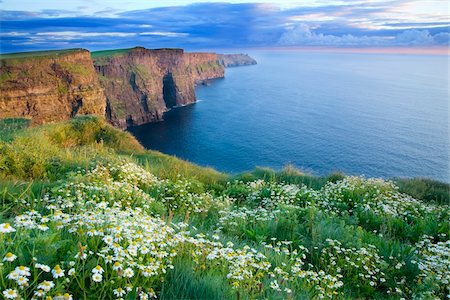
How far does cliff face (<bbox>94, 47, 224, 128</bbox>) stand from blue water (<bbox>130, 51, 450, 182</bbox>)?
775cm

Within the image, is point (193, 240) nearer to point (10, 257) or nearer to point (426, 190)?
point (10, 257)

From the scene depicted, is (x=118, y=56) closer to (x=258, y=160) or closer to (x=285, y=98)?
(x=285, y=98)

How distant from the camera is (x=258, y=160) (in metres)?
60.8

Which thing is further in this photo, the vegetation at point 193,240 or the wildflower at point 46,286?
the vegetation at point 193,240

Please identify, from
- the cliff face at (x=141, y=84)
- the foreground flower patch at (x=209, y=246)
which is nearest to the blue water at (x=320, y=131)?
the cliff face at (x=141, y=84)

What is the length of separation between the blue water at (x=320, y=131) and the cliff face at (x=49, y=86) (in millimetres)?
16594

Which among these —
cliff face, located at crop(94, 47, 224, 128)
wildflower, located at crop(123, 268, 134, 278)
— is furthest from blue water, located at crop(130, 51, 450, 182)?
wildflower, located at crop(123, 268, 134, 278)

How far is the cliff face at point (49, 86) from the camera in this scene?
66438 millimetres

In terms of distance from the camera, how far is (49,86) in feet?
241

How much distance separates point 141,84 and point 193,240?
11776 centimetres

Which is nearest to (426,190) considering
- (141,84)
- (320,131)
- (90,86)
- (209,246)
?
(209,246)

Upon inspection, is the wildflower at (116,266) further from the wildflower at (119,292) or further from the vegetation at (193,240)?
the wildflower at (119,292)

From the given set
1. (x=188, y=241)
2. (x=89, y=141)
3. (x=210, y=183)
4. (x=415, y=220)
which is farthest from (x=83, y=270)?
(x=89, y=141)

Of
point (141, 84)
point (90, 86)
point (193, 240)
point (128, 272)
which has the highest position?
point (128, 272)
